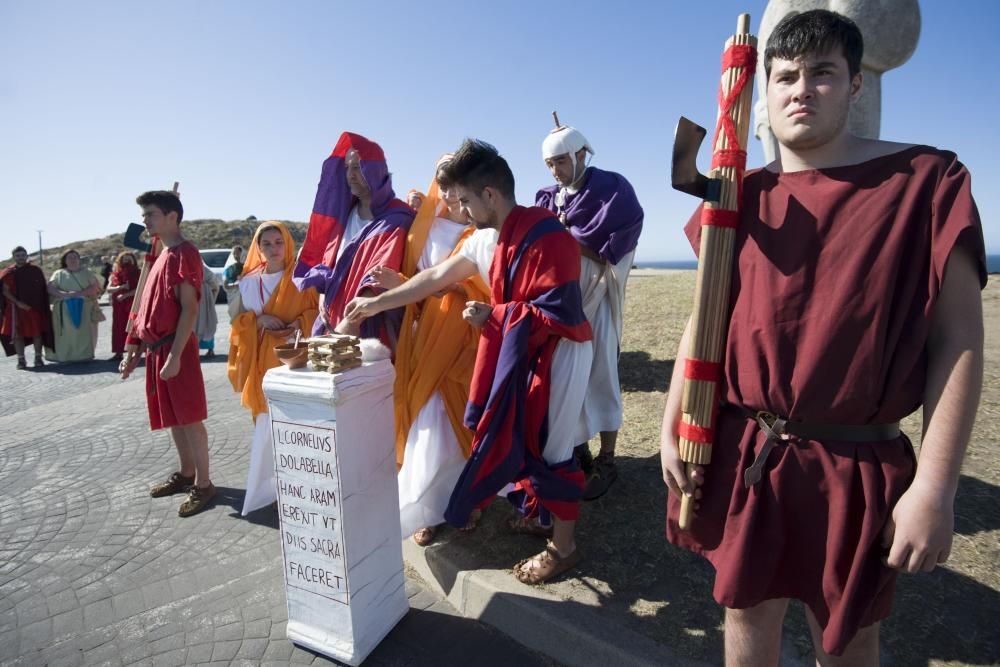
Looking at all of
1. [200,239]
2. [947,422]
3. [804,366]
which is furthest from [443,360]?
[200,239]

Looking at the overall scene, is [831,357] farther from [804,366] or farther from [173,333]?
[173,333]

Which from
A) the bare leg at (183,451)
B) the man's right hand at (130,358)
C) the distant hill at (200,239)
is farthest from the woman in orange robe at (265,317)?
the distant hill at (200,239)

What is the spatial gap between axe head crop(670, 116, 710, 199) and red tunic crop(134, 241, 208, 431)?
3.27 m

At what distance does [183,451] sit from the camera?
404 cm

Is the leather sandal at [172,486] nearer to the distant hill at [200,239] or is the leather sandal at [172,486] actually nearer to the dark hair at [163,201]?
the dark hair at [163,201]

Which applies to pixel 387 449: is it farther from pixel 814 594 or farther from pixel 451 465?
pixel 814 594

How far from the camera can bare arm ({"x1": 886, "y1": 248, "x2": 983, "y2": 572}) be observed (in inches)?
47.2

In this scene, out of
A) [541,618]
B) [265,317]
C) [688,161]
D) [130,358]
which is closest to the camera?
[688,161]

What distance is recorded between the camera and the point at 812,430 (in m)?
1.38

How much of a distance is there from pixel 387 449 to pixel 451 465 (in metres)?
0.66

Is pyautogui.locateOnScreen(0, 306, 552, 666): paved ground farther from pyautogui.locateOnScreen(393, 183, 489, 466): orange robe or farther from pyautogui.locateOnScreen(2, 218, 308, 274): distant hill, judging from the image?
pyautogui.locateOnScreen(2, 218, 308, 274): distant hill

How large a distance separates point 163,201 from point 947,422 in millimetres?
4190

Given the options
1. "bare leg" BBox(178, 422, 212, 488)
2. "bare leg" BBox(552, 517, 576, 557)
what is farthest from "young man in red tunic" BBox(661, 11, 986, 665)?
"bare leg" BBox(178, 422, 212, 488)

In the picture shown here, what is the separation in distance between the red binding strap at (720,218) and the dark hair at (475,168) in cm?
126
